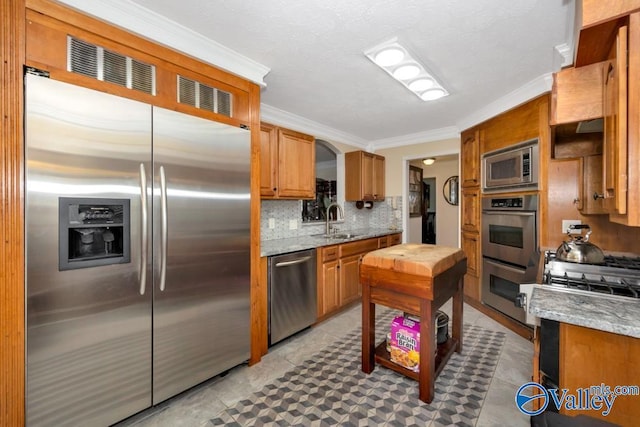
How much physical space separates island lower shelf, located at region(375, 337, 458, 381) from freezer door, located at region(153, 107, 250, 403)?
1.08 meters

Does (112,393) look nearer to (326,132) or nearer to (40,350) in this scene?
(40,350)

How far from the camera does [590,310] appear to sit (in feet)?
2.95

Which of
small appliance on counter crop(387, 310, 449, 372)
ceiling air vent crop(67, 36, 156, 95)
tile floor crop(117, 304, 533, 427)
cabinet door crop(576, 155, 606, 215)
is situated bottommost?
tile floor crop(117, 304, 533, 427)

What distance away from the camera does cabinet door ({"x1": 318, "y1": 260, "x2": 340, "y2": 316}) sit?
9.78ft

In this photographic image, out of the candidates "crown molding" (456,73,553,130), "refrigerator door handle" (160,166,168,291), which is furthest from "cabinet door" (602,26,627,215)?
"refrigerator door handle" (160,166,168,291)

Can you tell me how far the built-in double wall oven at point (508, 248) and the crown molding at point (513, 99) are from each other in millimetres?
961

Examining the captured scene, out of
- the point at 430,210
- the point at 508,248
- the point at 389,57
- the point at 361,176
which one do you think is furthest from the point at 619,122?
the point at 430,210

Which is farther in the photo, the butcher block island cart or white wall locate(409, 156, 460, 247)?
white wall locate(409, 156, 460, 247)

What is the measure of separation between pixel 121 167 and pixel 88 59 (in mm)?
586

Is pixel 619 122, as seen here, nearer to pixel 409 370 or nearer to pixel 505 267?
pixel 409 370

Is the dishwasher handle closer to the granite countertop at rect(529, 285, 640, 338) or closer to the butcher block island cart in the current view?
the butcher block island cart

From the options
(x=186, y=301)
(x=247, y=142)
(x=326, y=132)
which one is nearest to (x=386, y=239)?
(x=326, y=132)

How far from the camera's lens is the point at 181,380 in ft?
5.82

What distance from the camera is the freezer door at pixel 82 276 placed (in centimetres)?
129
